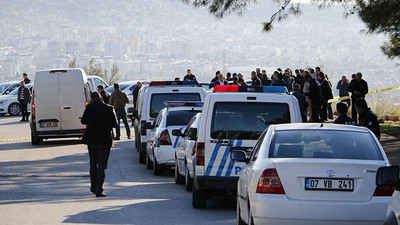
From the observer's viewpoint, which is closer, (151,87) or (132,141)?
(151,87)

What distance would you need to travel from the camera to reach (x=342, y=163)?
9008 millimetres

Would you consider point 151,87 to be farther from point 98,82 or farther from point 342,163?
point 98,82

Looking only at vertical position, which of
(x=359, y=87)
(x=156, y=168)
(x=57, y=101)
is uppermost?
(x=359, y=87)

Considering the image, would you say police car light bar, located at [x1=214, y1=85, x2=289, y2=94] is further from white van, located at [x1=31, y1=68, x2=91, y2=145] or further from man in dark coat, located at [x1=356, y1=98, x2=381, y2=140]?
white van, located at [x1=31, y1=68, x2=91, y2=145]

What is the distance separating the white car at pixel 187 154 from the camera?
14688 mm

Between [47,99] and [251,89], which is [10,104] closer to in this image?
[47,99]

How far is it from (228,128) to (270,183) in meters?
4.04

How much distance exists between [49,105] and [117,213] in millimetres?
15047

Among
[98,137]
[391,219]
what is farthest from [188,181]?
[391,219]

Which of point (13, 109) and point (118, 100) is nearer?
point (118, 100)

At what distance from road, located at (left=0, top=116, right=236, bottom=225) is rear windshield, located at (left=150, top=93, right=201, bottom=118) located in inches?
51.9

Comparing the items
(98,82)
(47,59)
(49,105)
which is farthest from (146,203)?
(47,59)

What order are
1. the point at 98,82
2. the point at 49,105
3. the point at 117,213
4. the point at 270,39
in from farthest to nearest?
Result: the point at 270,39
the point at 98,82
the point at 49,105
the point at 117,213

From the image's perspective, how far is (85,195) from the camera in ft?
50.0
